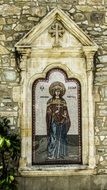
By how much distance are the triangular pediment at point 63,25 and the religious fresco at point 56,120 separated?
27.4 inches

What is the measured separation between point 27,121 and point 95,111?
50.5 inches

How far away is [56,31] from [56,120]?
5.52ft

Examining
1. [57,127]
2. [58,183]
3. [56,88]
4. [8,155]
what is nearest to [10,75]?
[56,88]

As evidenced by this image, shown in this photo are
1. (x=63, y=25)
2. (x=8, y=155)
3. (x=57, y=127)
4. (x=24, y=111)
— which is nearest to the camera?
(x=8, y=155)

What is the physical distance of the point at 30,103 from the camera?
827cm

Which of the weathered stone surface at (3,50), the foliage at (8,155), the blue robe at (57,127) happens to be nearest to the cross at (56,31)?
the weathered stone surface at (3,50)

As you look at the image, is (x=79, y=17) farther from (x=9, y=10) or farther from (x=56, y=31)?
(x=9, y=10)

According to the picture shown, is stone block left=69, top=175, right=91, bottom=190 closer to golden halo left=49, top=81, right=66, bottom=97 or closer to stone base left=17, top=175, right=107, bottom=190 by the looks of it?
stone base left=17, top=175, right=107, bottom=190

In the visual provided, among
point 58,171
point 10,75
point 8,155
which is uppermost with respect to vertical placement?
point 10,75

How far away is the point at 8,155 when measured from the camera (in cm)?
803

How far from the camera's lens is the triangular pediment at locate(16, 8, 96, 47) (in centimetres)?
823

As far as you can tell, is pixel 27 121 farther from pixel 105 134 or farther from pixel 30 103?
pixel 105 134

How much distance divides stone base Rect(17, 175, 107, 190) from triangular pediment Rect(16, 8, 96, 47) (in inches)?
97.3

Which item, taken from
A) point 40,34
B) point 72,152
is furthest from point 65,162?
point 40,34
